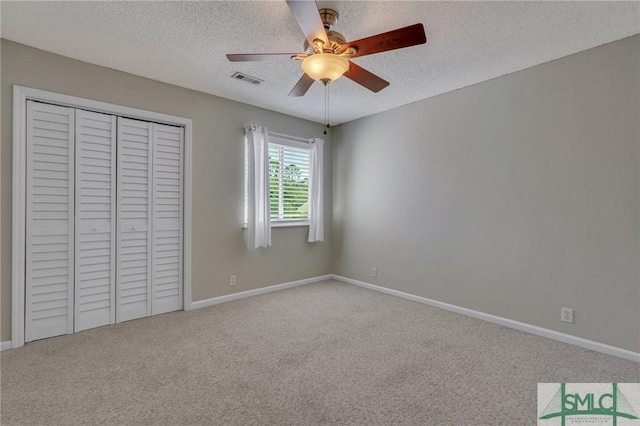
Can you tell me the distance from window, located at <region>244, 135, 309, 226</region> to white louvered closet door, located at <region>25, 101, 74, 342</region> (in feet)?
7.08

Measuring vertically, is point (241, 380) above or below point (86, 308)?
below

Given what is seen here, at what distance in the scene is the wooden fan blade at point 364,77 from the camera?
2.25m

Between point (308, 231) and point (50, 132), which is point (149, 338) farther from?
point (308, 231)

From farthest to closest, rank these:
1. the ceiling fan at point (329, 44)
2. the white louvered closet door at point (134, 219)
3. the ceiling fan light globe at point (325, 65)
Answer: the white louvered closet door at point (134, 219)
the ceiling fan light globe at point (325, 65)
the ceiling fan at point (329, 44)

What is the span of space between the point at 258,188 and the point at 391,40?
2589mm

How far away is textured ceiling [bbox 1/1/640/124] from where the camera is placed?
2.09 metres

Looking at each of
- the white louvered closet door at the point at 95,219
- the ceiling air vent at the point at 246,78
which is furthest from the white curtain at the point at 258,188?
the white louvered closet door at the point at 95,219

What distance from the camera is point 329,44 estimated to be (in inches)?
77.7

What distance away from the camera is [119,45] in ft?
8.53

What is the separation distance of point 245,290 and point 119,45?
2879mm

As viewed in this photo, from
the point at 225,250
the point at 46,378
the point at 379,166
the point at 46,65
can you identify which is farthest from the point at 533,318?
the point at 46,65

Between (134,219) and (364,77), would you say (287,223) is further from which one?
(364,77)

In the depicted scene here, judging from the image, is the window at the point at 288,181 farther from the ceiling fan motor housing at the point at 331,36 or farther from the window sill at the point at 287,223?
the ceiling fan motor housing at the point at 331,36

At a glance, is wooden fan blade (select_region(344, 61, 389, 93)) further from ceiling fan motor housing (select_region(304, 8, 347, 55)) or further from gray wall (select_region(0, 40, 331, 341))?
gray wall (select_region(0, 40, 331, 341))
